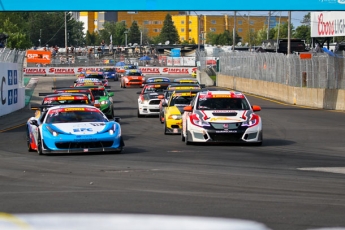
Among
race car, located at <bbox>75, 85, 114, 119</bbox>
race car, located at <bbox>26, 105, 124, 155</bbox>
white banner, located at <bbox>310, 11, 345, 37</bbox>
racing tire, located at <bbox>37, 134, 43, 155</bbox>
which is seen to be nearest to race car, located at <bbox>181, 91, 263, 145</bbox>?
race car, located at <bbox>26, 105, 124, 155</bbox>

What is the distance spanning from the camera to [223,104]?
751 inches

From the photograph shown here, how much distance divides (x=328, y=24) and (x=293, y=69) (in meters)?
18.5

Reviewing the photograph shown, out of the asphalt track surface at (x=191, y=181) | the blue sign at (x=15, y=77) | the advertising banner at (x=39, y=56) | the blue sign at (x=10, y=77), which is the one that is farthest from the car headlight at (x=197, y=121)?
the advertising banner at (x=39, y=56)

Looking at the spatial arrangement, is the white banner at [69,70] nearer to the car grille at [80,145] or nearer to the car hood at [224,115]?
the car hood at [224,115]

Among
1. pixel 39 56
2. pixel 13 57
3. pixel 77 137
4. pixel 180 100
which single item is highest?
pixel 13 57

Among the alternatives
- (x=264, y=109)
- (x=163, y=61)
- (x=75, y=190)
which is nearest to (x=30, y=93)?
(x=264, y=109)

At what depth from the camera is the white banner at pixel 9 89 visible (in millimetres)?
32188

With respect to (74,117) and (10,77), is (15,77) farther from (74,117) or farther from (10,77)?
(74,117)

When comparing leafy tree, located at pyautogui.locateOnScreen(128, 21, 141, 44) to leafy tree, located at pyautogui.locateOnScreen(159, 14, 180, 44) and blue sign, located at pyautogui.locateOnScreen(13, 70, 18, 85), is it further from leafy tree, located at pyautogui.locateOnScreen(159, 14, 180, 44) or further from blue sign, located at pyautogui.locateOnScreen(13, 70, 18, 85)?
blue sign, located at pyautogui.locateOnScreen(13, 70, 18, 85)

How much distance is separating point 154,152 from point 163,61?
84.7 m

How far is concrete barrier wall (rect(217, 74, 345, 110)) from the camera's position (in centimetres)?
3378

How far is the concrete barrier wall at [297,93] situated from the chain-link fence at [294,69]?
0.31m
